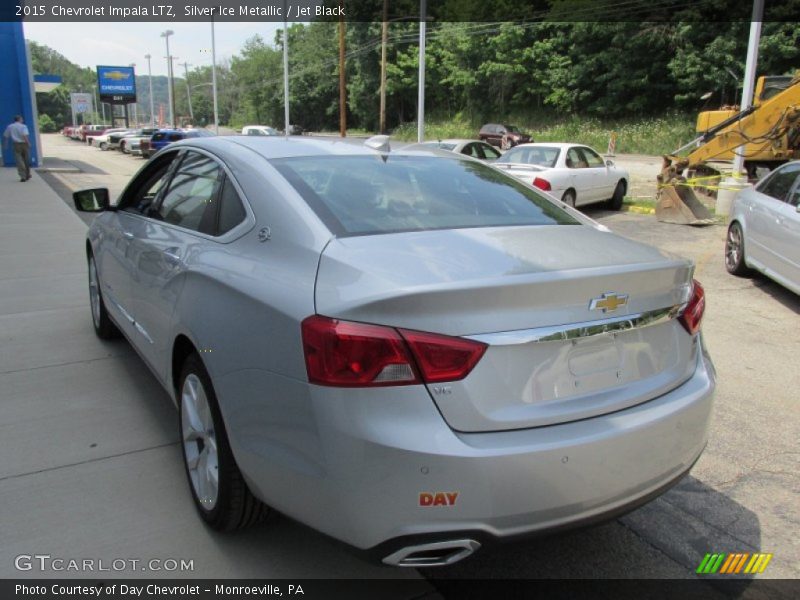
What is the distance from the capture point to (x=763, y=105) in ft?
45.3

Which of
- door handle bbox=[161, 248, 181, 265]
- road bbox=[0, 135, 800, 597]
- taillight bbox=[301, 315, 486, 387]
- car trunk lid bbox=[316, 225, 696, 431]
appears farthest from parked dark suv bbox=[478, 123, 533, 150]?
taillight bbox=[301, 315, 486, 387]

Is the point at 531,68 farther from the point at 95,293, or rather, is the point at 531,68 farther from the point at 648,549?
the point at 648,549

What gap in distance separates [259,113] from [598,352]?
97.9m

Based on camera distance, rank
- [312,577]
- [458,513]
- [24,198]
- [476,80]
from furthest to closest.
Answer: [476,80] → [24,198] → [312,577] → [458,513]

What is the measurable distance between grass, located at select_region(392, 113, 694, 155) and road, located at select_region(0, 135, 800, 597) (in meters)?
38.1

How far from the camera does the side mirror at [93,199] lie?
469cm

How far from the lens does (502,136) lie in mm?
36406

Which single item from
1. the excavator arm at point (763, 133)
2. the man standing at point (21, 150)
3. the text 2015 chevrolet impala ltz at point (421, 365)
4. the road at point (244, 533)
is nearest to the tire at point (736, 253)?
the road at point (244, 533)

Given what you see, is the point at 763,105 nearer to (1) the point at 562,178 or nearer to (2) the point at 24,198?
(1) the point at 562,178

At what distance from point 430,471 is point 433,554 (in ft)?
0.99

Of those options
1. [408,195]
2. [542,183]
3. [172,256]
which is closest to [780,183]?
[542,183]

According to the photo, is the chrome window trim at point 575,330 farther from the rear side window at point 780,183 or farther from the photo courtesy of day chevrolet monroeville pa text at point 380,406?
the rear side window at point 780,183

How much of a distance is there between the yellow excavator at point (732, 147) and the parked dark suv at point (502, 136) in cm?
2112

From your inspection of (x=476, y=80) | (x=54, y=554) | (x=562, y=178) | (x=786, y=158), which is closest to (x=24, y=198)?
(x=562, y=178)
